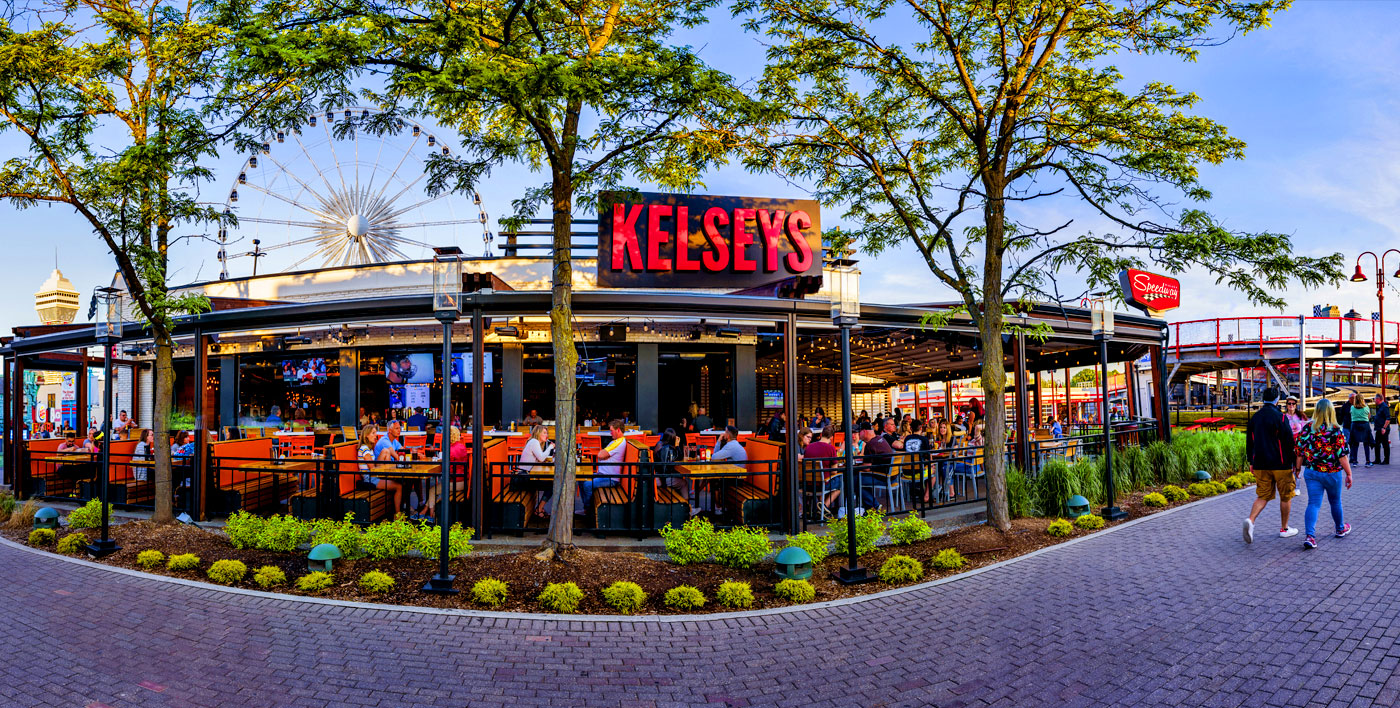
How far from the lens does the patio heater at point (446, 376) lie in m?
6.16

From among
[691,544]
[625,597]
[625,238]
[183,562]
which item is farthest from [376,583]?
[625,238]

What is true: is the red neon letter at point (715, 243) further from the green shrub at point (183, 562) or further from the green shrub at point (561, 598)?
the green shrub at point (183, 562)

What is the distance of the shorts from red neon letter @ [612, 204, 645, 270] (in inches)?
408

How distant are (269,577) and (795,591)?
4.97 m

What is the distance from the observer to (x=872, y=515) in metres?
7.61

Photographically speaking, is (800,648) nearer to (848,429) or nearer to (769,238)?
(848,429)

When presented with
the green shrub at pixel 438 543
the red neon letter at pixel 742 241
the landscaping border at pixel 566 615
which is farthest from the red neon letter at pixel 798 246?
the green shrub at pixel 438 543

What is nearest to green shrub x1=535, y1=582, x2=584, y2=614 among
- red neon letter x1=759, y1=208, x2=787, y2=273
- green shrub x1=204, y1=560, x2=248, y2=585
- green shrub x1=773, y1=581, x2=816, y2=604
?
green shrub x1=773, y1=581, x2=816, y2=604

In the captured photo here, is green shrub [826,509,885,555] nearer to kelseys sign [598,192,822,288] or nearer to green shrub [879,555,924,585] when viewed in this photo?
green shrub [879,555,924,585]

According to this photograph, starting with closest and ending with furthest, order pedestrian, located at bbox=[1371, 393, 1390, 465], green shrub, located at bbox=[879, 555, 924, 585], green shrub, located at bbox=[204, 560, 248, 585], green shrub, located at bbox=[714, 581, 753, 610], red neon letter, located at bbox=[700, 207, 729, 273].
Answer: green shrub, located at bbox=[714, 581, 753, 610] → green shrub, located at bbox=[879, 555, 924, 585] → green shrub, located at bbox=[204, 560, 248, 585] → red neon letter, located at bbox=[700, 207, 729, 273] → pedestrian, located at bbox=[1371, 393, 1390, 465]

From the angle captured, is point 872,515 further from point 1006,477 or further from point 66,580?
point 66,580

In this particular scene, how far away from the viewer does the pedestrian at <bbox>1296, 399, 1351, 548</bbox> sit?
22.8ft

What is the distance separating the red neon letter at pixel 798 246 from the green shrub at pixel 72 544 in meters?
12.3

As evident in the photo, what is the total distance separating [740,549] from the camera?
694 centimetres
